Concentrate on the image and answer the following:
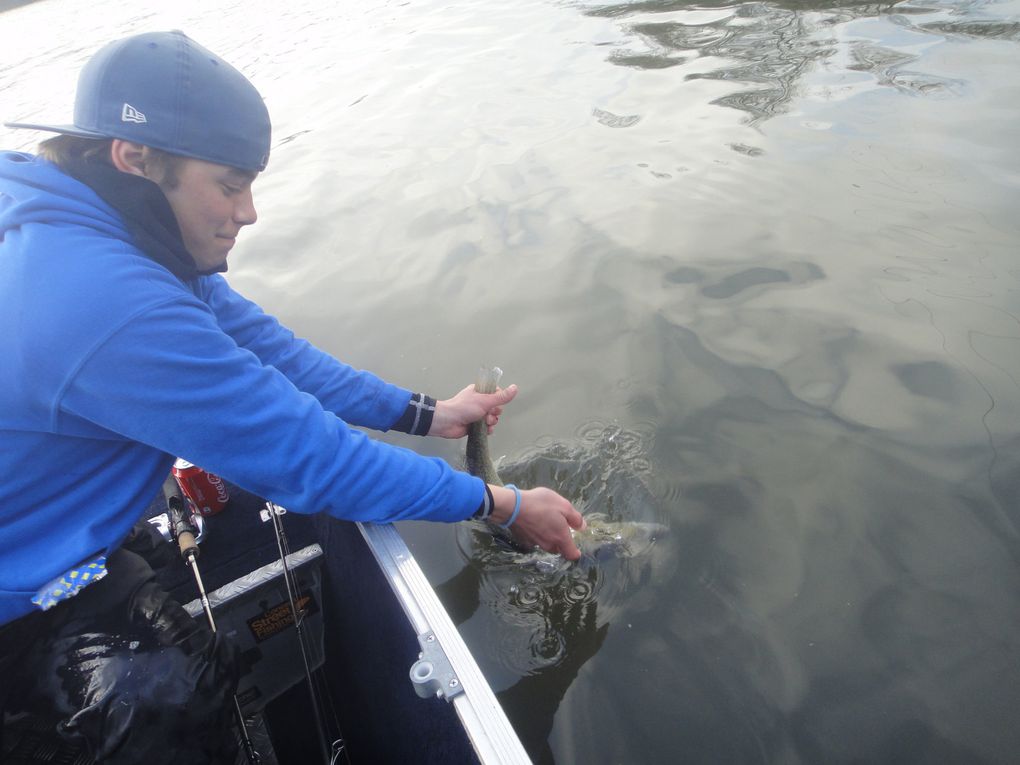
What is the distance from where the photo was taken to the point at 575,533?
3.40 meters

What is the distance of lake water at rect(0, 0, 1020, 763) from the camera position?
115 inches

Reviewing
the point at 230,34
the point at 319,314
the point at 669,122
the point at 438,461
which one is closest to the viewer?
the point at 438,461

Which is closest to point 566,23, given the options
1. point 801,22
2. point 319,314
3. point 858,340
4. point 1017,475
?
point 801,22

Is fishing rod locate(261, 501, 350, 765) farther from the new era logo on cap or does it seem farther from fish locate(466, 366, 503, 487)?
the new era logo on cap

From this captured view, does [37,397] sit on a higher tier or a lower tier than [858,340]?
higher

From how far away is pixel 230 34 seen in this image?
1644cm

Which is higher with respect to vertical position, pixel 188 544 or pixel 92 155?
pixel 92 155

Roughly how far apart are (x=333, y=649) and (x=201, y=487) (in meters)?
0.96

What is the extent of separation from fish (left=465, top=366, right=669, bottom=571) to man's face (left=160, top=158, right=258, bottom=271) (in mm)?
1628

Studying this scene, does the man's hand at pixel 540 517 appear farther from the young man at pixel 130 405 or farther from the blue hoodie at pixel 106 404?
the blue hoodie at pixel 106 404

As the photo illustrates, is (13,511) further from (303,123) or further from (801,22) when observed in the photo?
(801,22)

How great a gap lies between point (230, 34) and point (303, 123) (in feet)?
28.8

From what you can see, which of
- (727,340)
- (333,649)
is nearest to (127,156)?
(333,649)

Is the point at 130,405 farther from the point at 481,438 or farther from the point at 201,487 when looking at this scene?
the point at 481,438
